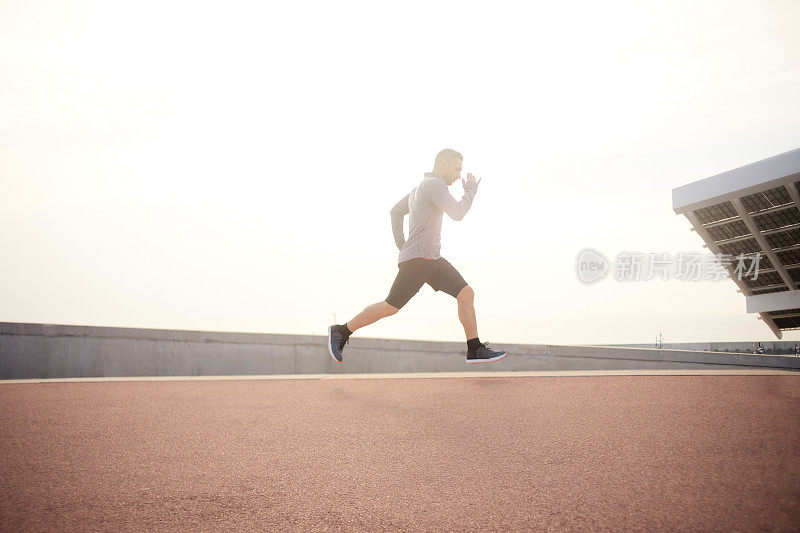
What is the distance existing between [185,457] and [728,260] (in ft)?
175

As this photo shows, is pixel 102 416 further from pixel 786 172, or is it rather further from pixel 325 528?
pixel 786 172

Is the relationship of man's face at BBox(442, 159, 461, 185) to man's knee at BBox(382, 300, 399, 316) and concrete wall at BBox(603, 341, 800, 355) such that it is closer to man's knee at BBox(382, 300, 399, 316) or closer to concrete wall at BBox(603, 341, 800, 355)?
man's knee at BBox(382, 300, 399, 316)

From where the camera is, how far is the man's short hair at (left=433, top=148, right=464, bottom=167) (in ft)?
18.6

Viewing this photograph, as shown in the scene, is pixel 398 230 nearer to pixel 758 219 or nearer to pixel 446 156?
pixel 446 156

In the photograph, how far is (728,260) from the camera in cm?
4816

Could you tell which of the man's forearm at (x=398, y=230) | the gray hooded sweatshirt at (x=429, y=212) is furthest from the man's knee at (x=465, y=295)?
the man's forearm at (x=398, y=230)

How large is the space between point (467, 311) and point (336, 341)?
1.35m

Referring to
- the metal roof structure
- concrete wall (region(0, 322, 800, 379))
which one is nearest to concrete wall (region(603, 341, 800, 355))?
the metal roof structure

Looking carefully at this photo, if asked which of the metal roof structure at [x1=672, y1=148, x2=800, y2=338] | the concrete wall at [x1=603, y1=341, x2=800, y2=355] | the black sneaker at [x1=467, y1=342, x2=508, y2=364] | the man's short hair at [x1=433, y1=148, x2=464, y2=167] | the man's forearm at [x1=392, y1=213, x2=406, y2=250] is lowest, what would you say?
the concrete wall at [x1=603, y1=341, x2=800, y2=355]

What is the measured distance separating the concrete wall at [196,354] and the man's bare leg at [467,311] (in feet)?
12.7

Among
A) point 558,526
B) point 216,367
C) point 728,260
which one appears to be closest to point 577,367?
point 216,367

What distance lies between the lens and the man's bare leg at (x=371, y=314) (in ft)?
18.5

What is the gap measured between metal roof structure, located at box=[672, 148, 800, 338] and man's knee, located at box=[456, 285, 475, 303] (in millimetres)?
39042

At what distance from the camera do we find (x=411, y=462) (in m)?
2.62
